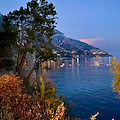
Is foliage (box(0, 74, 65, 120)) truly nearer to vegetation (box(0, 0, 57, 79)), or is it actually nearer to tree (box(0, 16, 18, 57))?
tree (box(0, 16, 18, 57))

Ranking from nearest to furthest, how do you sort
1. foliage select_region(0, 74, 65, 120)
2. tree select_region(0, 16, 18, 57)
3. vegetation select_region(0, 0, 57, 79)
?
foliage select_region(0, 74, 65, 120), tree select_region(0, 16, 18, 57), vegetation select_region(0, 0, 57, 79)

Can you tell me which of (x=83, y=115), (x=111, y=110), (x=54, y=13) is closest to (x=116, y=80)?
(x=54, y=13)

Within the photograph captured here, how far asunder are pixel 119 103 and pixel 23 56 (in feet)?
67.4

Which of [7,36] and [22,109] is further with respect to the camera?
[7,36]

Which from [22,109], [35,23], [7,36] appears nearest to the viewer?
[22,109]

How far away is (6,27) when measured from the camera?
60.5 feet

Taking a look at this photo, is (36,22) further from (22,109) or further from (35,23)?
(22,109)

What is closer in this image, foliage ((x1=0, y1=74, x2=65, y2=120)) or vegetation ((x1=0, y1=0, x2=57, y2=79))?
foliage ((x1=0, y1=74, x2=65, y2=120))

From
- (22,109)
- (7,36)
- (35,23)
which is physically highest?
(35,23)

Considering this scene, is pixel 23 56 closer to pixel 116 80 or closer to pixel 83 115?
pixel 83 115

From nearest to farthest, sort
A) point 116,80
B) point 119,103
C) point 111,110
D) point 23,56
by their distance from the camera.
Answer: point 116,80 → point 23,56 → point 111,110 → point 119,103

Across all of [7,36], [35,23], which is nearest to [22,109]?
[7,36]

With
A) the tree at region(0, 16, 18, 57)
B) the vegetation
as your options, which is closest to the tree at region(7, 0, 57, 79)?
the vegetation

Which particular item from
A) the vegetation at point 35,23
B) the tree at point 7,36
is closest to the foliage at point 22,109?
the tree at point 7,36
